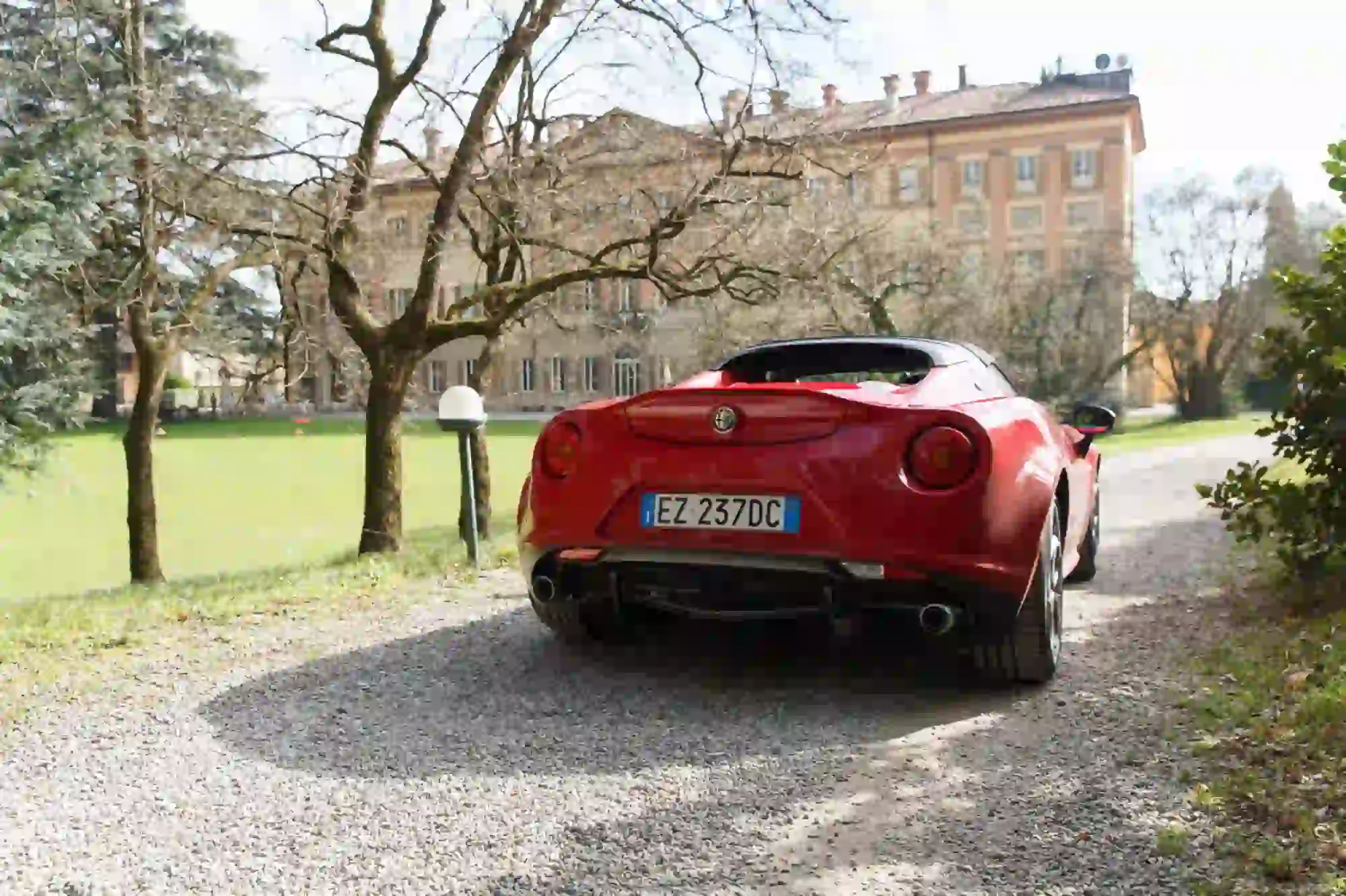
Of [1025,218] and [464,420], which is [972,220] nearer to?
[1025,218]

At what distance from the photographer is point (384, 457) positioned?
482 inches

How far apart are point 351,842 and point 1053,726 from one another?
227 centimetres

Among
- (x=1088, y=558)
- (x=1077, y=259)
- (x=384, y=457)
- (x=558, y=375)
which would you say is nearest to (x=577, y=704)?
(x=1088, y=558)

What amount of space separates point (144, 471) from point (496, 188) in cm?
611

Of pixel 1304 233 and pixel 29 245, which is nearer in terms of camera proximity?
pixel 29 245

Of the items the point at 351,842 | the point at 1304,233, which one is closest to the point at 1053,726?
the point at 351,842

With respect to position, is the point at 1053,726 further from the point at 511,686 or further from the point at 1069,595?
the point at 1069,595

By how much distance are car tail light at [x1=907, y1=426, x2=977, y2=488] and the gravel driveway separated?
0.82m

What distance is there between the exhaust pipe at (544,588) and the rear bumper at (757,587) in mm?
16

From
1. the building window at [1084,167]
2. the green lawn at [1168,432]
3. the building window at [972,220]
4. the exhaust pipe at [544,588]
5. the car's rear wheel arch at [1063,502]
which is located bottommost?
the green lawn at [1168,432]

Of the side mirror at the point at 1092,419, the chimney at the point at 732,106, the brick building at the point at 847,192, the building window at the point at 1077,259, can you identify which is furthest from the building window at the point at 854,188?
the building window at the point at 1077,259

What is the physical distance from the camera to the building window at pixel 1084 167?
60.0 meters

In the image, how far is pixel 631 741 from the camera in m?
3.70

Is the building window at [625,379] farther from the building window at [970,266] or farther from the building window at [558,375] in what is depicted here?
the building window at [970,266]
